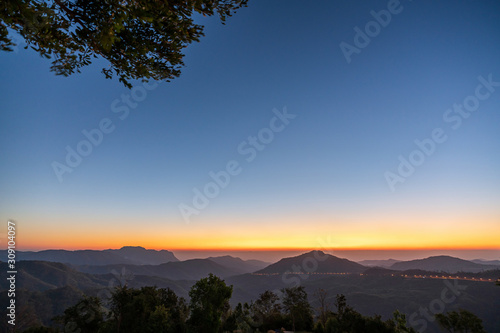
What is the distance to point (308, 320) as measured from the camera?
47.6 meters

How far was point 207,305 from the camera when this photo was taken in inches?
1346

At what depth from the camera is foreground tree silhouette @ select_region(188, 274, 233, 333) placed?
3291 centimetres

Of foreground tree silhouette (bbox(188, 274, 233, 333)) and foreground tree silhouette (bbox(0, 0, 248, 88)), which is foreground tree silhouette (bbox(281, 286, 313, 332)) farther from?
foreground tree silhouette (bbox(0, 0, 248, 88))

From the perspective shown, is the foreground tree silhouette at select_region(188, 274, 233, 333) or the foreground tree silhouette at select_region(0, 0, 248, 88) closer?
the foreground tree silhouette at select_region(0, 0, 248, 88)

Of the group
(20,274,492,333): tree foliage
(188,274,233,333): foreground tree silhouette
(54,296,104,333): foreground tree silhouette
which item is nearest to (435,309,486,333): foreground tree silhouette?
(20,274,492,333): tree foliage

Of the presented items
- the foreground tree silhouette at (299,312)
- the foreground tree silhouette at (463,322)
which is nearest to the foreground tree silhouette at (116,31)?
the foreground tree silhouette at (299,312)

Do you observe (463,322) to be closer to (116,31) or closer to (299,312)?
(299,312)

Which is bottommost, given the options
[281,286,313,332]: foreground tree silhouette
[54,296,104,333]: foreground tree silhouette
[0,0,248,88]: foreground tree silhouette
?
[281,286,313,332]: foreground tree silhouette

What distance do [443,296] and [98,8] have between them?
23599 centimetres

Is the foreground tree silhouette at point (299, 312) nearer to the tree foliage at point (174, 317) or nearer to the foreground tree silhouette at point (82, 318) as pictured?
the tree foliage at point (174, 317)

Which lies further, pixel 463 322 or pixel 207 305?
pixel 463 322

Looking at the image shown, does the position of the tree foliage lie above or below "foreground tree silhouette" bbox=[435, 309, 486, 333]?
above

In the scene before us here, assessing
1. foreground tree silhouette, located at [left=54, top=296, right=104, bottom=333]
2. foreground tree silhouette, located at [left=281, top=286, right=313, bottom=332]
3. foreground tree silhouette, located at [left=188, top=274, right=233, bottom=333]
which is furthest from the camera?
foreground tree silhouette, located at [left=281, top=286, right=313, bottom=332]

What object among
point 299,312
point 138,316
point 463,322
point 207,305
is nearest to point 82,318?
point 138,316
